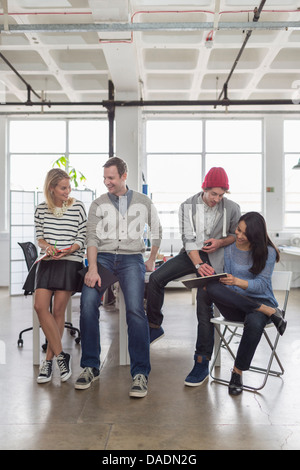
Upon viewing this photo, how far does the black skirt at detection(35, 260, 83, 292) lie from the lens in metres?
3.11

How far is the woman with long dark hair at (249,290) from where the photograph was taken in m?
2.73

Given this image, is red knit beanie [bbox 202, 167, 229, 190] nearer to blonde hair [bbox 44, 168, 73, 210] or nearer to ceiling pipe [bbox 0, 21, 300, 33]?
blonde hair [bbox 44, 168, 73, 210]

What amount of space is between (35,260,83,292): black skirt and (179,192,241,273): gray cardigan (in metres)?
0.85

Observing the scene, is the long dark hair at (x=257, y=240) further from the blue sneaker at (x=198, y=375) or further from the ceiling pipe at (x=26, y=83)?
the ceiling pipe at (x=26, y=83)

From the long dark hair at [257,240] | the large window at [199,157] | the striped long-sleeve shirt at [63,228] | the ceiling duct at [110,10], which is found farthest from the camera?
the large window at [199,157]

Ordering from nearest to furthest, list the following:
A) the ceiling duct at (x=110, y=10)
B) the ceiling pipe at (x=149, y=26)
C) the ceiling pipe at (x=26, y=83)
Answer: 1. the ceiling duct at (x=110, y=10)
2. the ceiling pipe at (x=149, y=26)
3. the ceiling pipe at (x=26, y=83)

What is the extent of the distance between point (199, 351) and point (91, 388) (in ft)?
2.54

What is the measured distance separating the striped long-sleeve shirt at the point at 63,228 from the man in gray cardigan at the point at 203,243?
2.01 feet

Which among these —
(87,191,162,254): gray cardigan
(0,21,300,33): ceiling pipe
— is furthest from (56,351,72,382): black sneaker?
(0,21,300,33): ceiling pipe

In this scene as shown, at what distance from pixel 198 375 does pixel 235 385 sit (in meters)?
0.29

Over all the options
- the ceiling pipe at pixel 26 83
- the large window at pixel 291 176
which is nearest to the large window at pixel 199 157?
the large window at pixel 291 176

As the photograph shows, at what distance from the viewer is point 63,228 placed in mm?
Result: 3246

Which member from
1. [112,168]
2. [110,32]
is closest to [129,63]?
[110,32]

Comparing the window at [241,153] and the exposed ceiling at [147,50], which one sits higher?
the exposed ceiling at [147,50]
